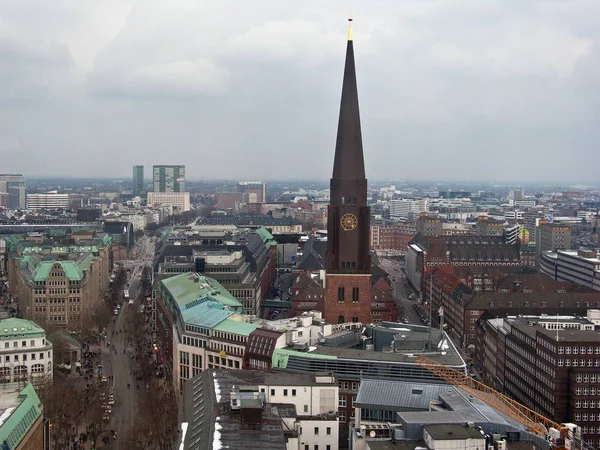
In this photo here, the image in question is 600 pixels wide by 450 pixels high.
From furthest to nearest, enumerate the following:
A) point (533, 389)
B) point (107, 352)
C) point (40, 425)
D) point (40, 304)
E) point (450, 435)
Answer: point (40, 304) < point (107, 352) < point (533, 389) < point (40, 425) < point (450, 435)

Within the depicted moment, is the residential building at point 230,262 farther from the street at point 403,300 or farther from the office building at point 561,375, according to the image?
the office building at point 561,375

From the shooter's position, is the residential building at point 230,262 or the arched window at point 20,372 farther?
the residential building at point 230,262

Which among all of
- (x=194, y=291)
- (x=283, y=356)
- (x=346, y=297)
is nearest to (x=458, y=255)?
(x=194, y=291)

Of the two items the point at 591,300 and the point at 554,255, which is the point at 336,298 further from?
the point at 554,255

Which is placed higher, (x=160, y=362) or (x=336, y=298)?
(x=336, y=298)

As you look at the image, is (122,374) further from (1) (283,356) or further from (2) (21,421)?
(2) (21,421)

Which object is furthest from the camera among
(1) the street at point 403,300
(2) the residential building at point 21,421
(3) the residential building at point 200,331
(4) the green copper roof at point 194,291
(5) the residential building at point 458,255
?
(5) the residential building at point 458,255

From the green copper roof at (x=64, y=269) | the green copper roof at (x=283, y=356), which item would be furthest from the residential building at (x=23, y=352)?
the green copper roof at (x=64, y=269)

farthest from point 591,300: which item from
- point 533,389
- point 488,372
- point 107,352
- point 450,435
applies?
point 450,435
